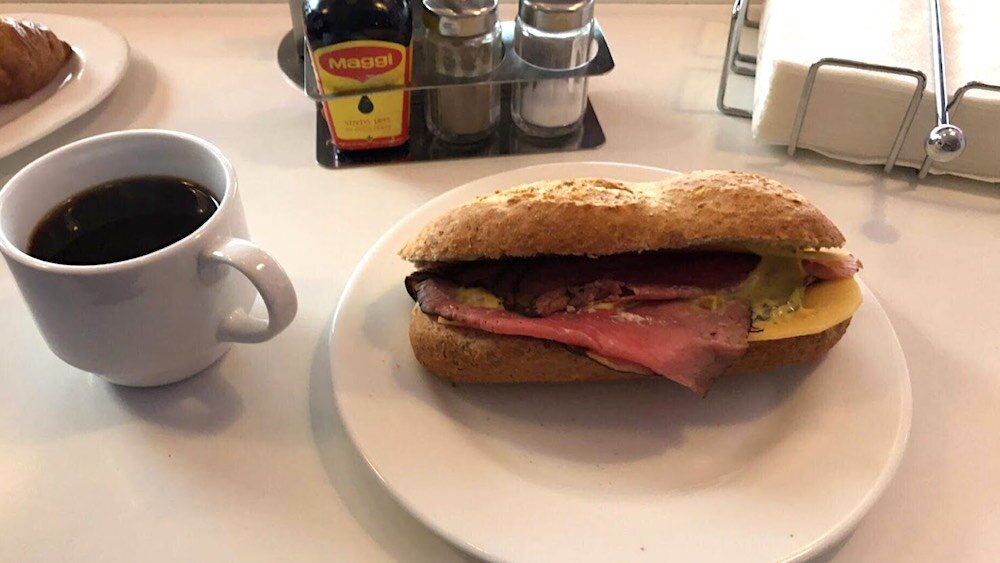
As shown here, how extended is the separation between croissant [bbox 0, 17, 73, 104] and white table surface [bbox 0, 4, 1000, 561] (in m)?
0.08

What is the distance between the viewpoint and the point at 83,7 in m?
1.46

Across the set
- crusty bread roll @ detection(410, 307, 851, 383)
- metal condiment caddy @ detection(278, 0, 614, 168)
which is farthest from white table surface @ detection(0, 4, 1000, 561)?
crusty bread roll @ detection(410, 307, 851, 383)

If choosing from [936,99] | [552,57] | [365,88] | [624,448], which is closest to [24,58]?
[365,88]

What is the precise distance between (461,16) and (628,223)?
1.44 ft

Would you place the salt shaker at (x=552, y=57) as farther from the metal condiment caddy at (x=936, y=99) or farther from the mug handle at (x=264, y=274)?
the mug handle at (x=264, y=274)

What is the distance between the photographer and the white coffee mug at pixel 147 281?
0.66 metres

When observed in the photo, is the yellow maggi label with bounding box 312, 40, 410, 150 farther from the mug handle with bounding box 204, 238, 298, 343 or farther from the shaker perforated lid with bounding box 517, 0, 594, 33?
the mug handle with bounding box 204, 238, 298, 343

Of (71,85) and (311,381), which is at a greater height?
(71,85)

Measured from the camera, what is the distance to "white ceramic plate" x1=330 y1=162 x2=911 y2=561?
64 cm

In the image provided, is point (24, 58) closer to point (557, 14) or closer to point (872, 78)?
point (557, 14)

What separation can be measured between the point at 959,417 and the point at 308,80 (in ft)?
3.00

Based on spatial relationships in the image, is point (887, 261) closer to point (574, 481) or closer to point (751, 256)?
point (751, 256)

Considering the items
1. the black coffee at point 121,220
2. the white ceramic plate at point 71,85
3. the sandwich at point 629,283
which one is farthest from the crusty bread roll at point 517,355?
the white ceramic plate at point 71,85

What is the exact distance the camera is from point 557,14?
41.0 inches
